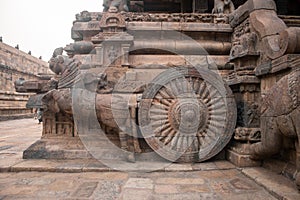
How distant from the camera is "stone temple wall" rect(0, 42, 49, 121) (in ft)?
51.4

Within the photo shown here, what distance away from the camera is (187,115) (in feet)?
11.6

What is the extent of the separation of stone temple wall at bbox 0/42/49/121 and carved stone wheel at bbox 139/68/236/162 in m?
14.1

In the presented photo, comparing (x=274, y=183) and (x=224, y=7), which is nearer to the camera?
(x=274, y=183)

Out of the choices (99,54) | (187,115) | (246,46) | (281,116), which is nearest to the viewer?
(281,116)

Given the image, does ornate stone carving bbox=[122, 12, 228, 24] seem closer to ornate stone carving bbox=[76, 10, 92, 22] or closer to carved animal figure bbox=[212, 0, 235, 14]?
carved animal figure bbox=[212, 0, 235, 14]

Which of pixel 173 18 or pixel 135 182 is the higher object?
pixel 173 18

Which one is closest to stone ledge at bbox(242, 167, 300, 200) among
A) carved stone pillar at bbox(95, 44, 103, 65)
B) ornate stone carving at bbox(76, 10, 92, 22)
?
carved stone pillar at bbox(95, 44, 103, 65)

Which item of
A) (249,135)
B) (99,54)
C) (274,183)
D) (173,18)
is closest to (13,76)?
(99,54)

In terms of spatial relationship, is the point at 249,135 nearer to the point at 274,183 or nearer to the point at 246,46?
the point at 274,183

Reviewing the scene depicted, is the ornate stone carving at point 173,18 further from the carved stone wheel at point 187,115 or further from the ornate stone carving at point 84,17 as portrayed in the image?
the carved stone wheel at point 187,115

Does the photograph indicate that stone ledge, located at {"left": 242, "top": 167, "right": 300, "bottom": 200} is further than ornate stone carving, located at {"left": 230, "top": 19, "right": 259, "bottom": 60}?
No

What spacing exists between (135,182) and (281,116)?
185 cm

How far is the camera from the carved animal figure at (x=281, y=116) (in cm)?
233

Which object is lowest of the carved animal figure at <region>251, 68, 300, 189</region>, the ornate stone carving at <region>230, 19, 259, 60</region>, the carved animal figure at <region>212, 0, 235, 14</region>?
the carved animal figure at <region>251, 68, 300, 189</region>
